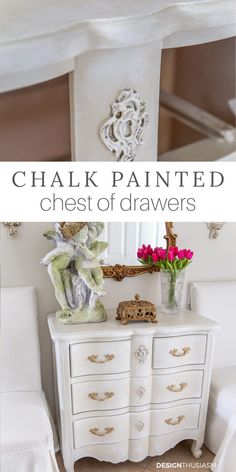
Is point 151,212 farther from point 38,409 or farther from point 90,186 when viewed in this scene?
point 38,409

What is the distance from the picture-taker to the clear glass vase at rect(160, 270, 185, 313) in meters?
1.28

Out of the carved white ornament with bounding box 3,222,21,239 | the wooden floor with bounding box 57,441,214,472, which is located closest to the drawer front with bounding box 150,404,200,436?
the wooden floor with bounding box 57,441,214,472

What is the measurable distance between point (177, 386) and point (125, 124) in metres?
0.71

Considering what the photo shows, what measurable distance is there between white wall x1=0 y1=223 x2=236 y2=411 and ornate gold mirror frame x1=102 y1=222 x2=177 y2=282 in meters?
0.03

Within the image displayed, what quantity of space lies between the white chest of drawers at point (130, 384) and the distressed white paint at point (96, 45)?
46 centimetres

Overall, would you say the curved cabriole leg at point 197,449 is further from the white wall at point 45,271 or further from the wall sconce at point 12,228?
the wall sconce at point 12,228

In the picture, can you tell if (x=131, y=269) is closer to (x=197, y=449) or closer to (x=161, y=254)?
(x=161, y=254)

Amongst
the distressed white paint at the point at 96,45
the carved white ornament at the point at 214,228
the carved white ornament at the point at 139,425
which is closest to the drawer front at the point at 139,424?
the carved white ornament at the point at 139,425

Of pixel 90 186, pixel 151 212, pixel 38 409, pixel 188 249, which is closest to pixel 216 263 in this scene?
pixel 188 249

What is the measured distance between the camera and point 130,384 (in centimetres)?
118

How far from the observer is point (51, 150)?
959mm

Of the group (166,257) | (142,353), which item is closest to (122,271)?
(166,257)

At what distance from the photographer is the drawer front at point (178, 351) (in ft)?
3.88

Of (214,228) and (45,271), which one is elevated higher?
(214,228)
